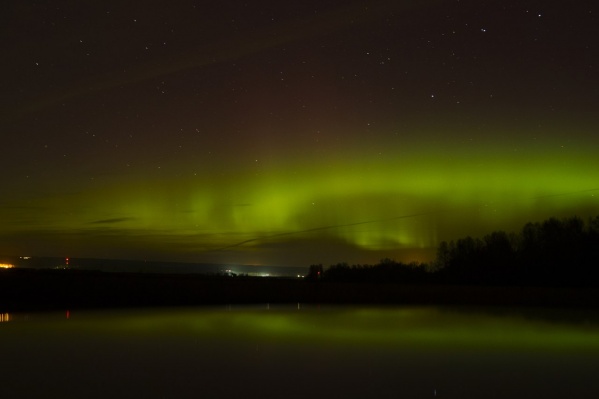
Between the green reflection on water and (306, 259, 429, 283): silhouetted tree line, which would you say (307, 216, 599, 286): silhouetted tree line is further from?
the green reflection on water

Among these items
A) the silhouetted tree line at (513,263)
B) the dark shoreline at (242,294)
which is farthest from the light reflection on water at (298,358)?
the silhouetted tree line at (513,263)

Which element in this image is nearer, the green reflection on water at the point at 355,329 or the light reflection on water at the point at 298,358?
the light reflection on water at the point at 298,358

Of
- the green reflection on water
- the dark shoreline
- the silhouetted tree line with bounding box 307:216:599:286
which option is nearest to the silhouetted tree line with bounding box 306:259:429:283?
the silhouetted tree line with bounding box 307:216:599:286

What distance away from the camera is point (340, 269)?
46.3m

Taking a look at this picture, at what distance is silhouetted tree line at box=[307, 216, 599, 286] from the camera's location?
34.5 metres

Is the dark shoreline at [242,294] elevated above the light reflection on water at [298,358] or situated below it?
above

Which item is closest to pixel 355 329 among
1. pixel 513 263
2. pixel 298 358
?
pixel 298 358

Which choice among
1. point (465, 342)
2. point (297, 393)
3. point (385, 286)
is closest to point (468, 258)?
point (385, 286)

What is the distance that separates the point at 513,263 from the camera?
37781 millimetres

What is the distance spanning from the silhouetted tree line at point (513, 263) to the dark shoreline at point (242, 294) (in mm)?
8053

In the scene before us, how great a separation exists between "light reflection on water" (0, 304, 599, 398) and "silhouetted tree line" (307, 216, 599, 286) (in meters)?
19.5

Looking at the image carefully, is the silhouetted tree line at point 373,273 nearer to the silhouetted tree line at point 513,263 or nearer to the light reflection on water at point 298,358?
the silhouetted tree line at point 513,263

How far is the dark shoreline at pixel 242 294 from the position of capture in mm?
24422

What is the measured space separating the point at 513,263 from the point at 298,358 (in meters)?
31.1
